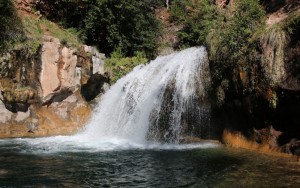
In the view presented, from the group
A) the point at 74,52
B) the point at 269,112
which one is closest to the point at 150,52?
the point at 74,52

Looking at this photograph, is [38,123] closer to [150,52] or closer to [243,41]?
[150,52]

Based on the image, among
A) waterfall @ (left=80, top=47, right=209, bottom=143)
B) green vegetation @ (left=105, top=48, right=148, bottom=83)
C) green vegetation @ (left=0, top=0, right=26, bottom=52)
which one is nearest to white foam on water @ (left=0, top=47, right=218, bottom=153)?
waterfall @ (left=80, top=47, right=209, bottom=143)

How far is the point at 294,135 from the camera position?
40.5ft

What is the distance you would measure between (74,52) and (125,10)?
5.69 m

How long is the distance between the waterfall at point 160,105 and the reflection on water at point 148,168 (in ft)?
8.36

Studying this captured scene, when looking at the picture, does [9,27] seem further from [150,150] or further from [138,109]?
[150,150]

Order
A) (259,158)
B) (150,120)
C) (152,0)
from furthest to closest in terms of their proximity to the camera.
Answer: (152,0)
(150,120)
(259,158)

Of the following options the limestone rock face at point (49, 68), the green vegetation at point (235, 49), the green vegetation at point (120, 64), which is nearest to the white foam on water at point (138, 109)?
the green vegetation at point (235, 49)

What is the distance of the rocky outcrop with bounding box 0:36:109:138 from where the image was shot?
19.5 metres

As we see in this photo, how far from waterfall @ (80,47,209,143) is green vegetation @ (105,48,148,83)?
196 centimetres

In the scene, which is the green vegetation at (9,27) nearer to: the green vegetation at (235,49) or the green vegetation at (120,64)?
the green vegetation at (120,64)

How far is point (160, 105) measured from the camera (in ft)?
55.9

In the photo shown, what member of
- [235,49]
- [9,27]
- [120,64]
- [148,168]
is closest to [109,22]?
[120,64]

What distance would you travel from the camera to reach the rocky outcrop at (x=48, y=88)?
1953cm
